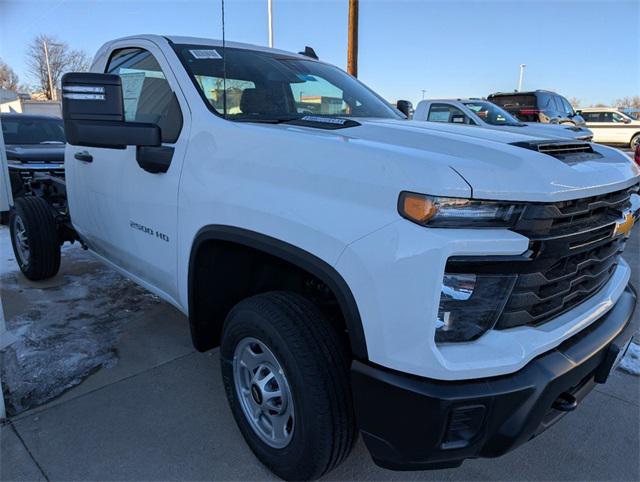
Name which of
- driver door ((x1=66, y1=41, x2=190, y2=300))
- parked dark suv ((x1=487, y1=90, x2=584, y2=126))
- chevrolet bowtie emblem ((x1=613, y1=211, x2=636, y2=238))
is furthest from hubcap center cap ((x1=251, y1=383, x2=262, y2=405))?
parked dark suv ((x1=487, y1=90, x2=584, y2=126))

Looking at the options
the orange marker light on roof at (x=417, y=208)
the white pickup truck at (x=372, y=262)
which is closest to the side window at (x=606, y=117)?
the white pickup truck at (x=372, y=262)

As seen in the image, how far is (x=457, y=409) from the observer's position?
154cm

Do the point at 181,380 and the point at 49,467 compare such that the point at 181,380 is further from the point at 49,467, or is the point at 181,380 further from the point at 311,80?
the point at 311,80

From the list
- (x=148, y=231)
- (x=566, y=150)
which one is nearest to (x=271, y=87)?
(x=148, y=231)

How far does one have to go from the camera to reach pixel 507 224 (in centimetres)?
157

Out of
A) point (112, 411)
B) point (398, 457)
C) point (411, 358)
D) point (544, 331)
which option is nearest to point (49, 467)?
point (112, 411)

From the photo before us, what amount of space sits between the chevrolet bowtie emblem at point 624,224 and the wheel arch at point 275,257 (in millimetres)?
1201

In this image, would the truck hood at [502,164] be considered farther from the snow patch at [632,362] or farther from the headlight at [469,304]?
the snow patch at [632,362]

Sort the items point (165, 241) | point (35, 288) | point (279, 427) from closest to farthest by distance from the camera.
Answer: point (279, 427) < point (165, 241) < point (35, 288)

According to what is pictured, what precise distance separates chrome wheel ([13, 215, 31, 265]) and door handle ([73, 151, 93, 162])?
1.47m

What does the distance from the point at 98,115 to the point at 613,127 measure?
23.9m

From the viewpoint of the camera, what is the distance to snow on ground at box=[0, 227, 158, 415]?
2.94 m

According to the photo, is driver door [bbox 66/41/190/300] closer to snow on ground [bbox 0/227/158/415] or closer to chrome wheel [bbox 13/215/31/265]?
snow on ground [bbox 0/227/158/415]

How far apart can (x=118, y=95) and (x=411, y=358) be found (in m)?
1.82
